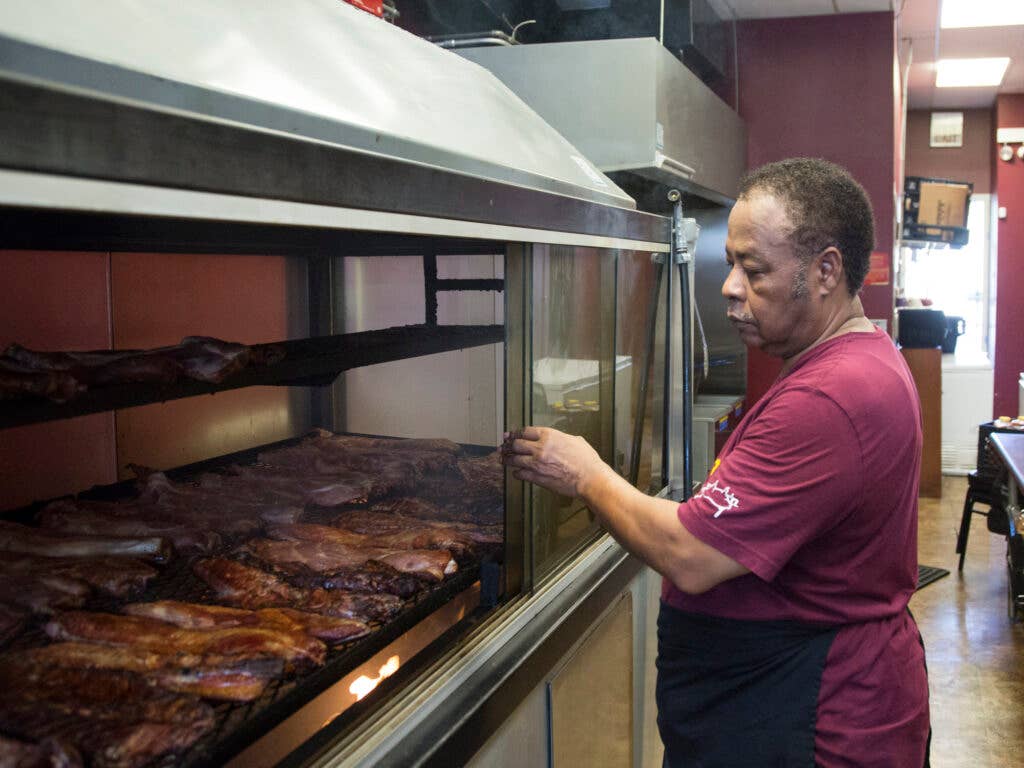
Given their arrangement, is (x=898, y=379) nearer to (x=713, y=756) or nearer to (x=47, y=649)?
(x=713, y=756)

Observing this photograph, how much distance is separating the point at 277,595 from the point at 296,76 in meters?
0.98

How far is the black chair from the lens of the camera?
5.13 meters

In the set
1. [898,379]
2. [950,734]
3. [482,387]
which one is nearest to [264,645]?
[898,379]

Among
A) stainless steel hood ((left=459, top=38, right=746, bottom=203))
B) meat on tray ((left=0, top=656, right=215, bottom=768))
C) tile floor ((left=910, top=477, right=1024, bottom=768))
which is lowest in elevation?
tile floor ((left=910, top=477, right=1024, bottom=768))

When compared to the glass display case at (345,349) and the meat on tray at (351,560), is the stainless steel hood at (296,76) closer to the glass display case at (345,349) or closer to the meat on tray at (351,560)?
the glass display case at (345,349)

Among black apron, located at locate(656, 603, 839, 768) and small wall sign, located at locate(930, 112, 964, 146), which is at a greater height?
small wall sign, located at locate(930, 112, 964, 146)

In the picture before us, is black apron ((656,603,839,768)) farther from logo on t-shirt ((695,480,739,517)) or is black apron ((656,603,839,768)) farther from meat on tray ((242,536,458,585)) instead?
meat on tray ((242,536,458,585))

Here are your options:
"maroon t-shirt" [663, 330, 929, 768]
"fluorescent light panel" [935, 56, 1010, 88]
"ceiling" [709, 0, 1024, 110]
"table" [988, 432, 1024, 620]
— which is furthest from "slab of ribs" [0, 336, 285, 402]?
"fluorescent light panel" [935, 56, 1010, 88]

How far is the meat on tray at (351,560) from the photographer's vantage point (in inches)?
74.9

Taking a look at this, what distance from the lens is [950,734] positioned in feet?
12.3

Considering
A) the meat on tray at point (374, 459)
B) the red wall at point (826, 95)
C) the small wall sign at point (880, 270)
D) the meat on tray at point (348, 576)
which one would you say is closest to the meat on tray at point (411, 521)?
the meat on tray at point (374, 459)

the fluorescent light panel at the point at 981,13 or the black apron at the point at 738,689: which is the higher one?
the fluorescent light panel at the point at 981,13

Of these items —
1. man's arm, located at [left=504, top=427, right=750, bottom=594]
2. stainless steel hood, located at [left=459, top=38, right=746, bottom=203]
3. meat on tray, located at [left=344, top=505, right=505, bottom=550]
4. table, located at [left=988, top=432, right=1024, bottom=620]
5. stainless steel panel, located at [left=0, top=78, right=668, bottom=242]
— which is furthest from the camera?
table, located at [left=988, top=432, right=1024, bottom=620]

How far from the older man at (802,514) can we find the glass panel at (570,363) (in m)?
0.28
